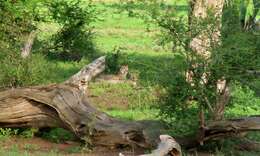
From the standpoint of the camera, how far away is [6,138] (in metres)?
10.3

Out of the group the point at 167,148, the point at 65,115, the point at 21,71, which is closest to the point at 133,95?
the point at 21,71

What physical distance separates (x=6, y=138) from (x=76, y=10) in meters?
8.22

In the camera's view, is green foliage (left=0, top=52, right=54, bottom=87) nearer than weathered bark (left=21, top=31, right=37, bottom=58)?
Yes

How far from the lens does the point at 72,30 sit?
18.5 m

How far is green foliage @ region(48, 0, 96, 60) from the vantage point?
1764cm

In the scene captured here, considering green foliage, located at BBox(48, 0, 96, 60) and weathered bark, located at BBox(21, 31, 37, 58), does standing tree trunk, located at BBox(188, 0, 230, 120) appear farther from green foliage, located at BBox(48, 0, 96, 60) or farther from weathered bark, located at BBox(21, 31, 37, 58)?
green foliage, located at BBox(48, 0, 96, 60)

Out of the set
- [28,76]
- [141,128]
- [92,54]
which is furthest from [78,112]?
[92,54]

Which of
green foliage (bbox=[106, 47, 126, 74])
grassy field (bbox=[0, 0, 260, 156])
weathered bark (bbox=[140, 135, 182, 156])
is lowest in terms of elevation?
green foliage (bbox=[106, 47, 126, 74])

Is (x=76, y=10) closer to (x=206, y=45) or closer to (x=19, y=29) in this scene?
(x=19, y=29)

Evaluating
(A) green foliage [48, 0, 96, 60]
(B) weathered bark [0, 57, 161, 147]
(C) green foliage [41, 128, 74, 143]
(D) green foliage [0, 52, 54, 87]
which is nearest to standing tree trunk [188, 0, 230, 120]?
(B) weathered bark [0, 57, 161, 147]

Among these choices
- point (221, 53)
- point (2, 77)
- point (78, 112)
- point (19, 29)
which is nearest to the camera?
point (221, 53)

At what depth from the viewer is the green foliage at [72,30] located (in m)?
17.6

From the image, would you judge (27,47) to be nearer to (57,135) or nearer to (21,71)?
(21,71)

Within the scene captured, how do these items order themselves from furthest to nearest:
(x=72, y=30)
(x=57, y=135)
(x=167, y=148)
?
(x=72, y=30), (x=57, y=135), (x=167, y=148)
